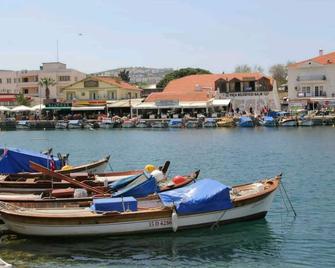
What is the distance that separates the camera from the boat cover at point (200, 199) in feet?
69.8

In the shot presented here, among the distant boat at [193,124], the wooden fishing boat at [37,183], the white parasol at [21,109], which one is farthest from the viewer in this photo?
the white parasol at [21,109]

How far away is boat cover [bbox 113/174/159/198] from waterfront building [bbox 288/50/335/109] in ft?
272

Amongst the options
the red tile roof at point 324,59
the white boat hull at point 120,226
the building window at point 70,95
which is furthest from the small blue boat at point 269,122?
the white boat hull at point 120,226

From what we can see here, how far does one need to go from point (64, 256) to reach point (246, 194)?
779 centimetres

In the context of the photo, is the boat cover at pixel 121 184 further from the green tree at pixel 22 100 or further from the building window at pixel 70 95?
the green tree at pixel 22 100

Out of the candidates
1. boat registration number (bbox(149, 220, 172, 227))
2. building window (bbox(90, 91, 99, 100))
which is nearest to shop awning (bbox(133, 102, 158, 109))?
building window (bbox(90, 91, 99, 100))

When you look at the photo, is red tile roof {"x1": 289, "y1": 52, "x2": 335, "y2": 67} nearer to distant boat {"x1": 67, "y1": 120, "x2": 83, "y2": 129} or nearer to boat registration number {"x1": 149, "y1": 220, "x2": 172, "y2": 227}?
distant boat {"x1": 67, "y1": 120, "x2": 83, "y2": 129}

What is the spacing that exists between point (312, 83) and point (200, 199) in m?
88.2

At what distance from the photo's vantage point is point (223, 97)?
350 feet

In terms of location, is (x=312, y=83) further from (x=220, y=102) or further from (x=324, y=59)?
(x=220, y=102)

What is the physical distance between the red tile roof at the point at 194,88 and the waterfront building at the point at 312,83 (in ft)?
20.9

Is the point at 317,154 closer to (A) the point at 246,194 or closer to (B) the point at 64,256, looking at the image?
(A) the point at 246,194

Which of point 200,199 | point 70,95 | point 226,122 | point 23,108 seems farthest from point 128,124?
point 200,199

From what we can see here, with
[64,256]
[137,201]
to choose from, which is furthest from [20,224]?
[137,201]
